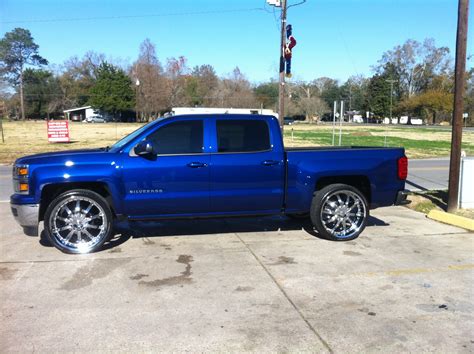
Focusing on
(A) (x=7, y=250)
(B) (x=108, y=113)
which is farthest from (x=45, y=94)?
(A) (x=7, y=250)

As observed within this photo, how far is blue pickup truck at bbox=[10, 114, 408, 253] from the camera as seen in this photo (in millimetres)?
5844

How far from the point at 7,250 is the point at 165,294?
112 inches

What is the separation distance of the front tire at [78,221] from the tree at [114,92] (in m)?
87.2

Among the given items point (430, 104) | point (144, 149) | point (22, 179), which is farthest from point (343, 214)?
point (430, 104)

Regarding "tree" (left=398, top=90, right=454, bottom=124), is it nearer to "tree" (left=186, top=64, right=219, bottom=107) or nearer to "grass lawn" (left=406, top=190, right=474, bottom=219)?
"tree" (left=186, top=64, right=219, bottom=107)

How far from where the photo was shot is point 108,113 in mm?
96938

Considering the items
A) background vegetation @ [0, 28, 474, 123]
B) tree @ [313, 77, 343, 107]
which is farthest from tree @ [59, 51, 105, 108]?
tree @ [313, 77, 343, 107]

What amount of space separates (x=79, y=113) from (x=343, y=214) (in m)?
113

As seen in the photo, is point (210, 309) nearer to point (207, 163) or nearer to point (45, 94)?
point (207, 163)

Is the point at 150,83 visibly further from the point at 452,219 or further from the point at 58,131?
the point at 452,219

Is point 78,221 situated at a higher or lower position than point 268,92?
lower

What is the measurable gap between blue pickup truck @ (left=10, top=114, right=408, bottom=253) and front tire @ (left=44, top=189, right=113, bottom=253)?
0.01m

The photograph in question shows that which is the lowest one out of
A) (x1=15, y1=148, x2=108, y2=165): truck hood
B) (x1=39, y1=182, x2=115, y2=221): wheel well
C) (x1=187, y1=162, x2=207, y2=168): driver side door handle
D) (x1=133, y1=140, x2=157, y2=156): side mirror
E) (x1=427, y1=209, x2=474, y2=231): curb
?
(x1=427, y1=209, x2=474, y2=231): curb

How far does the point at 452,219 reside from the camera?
7.81m
